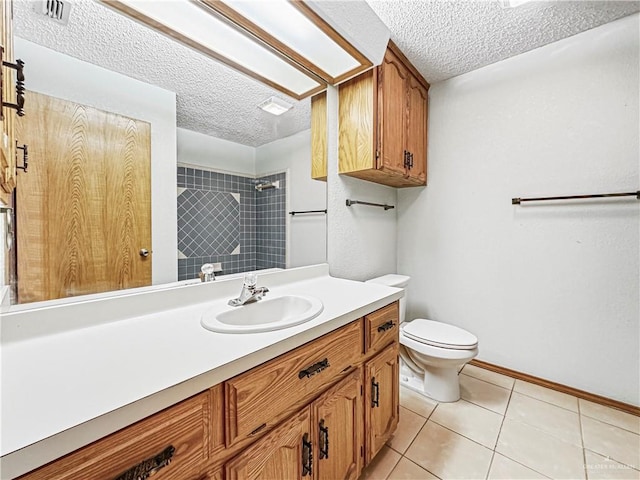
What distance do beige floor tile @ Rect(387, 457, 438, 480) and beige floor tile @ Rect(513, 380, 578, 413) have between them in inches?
40.3

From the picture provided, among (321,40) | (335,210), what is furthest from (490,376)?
(321,40)

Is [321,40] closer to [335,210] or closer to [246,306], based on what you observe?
[335,210]

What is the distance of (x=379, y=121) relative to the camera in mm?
1722

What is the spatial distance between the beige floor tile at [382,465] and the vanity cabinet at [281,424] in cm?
13

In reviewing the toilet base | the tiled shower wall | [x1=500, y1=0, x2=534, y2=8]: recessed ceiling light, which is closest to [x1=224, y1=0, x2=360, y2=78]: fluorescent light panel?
the tiled shower wall

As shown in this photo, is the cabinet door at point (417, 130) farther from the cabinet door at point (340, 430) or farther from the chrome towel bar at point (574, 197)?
the cabinet door at point (340, 430)

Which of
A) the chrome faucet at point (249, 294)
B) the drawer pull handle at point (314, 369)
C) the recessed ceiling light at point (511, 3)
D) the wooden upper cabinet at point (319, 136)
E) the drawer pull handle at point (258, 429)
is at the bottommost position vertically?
the drawer pull handle at point (258, 429)

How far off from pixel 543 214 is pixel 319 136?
62.6 inches

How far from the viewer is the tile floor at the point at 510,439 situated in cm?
125

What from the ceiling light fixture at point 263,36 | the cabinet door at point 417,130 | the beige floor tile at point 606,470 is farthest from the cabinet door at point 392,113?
the beige floor tile at point 606,470

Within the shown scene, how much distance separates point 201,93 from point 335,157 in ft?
2.86

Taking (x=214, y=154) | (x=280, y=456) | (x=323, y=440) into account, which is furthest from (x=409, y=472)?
(x=214, y=154)

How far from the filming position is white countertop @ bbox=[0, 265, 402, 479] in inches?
17.6

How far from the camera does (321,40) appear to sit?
1.36 meters
